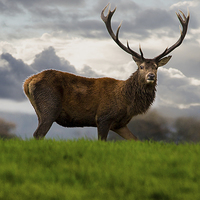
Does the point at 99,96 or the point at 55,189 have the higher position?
the point at 99,96

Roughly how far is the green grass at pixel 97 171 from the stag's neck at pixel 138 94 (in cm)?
166

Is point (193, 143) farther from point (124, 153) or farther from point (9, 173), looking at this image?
point (9, 173)

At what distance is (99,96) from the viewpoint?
729 centimetres

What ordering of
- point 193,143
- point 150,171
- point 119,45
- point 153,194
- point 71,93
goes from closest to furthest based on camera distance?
1. point 153,194
2. point 150,171
3. point 193,143
4. point 71,93
5. point 119,45

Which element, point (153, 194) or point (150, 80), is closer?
point (153, 194)

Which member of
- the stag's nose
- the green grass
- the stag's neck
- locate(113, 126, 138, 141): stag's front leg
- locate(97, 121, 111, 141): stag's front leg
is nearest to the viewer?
the green grass

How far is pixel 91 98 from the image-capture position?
23.9 ft

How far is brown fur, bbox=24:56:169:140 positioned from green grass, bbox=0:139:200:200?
51.7 inches

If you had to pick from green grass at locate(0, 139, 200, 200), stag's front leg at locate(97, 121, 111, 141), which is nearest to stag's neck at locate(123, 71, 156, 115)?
stag's front leg at locate(97, 121, 111, 141)

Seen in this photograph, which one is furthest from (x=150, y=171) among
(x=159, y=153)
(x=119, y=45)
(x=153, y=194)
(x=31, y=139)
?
(x=119, y=45)

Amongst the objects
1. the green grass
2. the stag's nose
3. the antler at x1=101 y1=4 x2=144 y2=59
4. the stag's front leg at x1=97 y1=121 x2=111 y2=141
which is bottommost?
the green grass

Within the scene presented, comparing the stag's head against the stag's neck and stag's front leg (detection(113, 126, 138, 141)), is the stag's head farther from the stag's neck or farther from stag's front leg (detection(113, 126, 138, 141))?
stag's front leg (detection(113, 126, 138, 141))

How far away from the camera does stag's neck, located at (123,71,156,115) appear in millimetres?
7281

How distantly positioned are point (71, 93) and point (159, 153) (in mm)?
2874
